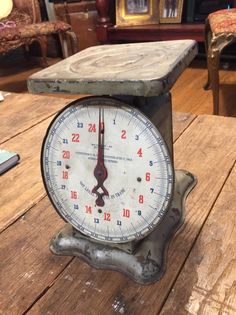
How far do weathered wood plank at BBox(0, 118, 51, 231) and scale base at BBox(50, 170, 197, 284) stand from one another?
127 millimetres

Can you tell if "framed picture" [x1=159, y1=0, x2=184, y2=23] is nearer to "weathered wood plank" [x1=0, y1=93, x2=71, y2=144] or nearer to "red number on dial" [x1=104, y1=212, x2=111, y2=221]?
"weathered wood plank" [x1=0, y1=93, x2=71, y2=144]

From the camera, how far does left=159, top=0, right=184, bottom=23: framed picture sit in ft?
9.52

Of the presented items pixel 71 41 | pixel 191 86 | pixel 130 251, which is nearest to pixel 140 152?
pixel 130 251

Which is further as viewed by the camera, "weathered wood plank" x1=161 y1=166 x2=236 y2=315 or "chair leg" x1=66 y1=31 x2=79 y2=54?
"chair leg" x1=66 y1=31 x2=79 y2=54

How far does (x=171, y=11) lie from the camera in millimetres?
2951

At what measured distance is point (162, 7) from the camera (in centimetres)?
298

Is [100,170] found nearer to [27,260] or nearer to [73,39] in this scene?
[27,260]

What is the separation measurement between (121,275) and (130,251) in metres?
0.03

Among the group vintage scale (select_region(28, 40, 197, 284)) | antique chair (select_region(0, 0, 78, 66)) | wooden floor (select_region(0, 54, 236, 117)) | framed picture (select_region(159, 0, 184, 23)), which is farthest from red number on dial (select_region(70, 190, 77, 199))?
framed picture (select_region(159, 0, 184, 23))

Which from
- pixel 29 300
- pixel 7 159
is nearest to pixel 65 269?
pixel 29 300

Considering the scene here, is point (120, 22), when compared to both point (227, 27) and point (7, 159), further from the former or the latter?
point (7, 159)

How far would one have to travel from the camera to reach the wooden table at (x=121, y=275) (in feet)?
1.48

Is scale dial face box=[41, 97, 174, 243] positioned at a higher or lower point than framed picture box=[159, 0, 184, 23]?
higher

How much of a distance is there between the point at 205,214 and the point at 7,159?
0.42m
